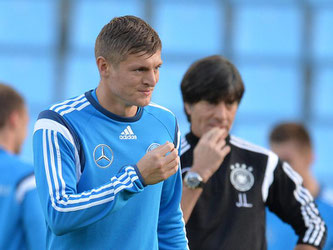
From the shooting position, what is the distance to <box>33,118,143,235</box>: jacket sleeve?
2621mm

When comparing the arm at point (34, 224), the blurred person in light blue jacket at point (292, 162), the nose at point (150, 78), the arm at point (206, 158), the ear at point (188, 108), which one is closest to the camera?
the nose at point (150, 78)

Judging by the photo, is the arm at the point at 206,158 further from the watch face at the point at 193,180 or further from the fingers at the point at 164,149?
the fingers at the point at 164,149

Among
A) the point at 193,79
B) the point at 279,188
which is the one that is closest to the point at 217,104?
the point at 193,79

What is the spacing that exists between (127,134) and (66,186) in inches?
14.2

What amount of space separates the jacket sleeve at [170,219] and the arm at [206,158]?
423 millimetres

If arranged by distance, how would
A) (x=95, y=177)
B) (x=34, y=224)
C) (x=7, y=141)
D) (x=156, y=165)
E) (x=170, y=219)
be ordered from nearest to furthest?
(x=156, y=165)
(x=95, y=177)
(x=170, y=219)
(x=34, y=224)
(x=7, y=141)

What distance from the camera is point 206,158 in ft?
12.0

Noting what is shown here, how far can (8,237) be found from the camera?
12.3ft

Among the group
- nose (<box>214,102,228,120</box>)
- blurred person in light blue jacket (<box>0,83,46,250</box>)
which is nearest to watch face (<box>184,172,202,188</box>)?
nose (<box>214,102,228,120</box>)

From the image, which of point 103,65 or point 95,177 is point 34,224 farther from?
point 103,65

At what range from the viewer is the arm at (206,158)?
3557mm

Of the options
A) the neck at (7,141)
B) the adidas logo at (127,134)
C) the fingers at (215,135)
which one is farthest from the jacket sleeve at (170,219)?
the neck at (7,141)

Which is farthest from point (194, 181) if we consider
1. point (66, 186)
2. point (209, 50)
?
point (209, 50)

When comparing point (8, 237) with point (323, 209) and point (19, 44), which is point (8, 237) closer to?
point (323, 209)
